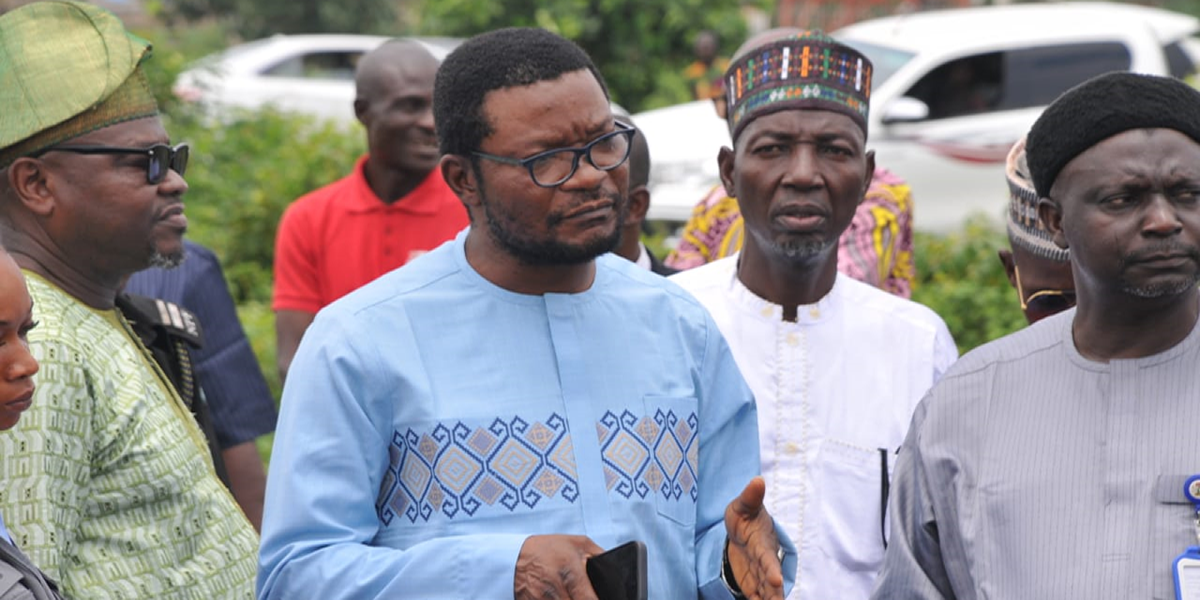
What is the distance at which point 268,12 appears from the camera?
22.3 meters

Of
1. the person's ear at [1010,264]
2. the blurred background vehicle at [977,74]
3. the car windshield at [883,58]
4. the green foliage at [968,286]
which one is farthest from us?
the car windshield at [883,58]

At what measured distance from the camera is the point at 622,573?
2725 mm

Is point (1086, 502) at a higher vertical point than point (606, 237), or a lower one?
lower

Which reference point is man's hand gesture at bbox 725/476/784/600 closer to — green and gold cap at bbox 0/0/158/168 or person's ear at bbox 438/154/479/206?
person's ear at bbox 438/154/479/206

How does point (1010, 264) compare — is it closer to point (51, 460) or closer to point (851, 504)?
point (851, 504)

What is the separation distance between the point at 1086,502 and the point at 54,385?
2039 millimetres

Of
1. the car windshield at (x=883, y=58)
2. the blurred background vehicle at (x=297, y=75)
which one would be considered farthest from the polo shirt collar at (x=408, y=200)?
the blurred background vehicle at (x=297, y=75)

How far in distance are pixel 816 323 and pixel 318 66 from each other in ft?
49.7

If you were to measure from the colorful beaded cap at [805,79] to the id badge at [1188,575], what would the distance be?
1672 mm

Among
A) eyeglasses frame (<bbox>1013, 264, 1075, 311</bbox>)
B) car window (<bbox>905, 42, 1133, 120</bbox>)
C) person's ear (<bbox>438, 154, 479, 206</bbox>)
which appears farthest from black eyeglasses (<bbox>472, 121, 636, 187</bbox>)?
car window (<bbox>905, 42, 1133, 120</bbox>)

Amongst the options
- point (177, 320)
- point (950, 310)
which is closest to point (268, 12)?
point (950, 310)

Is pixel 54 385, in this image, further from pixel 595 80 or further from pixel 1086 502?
pixel 1086 502

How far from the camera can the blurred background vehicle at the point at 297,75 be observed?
16.7 metres

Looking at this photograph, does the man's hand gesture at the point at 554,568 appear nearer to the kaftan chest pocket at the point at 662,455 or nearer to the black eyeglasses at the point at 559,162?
the kaftan chest pocket at the point at 662,455
